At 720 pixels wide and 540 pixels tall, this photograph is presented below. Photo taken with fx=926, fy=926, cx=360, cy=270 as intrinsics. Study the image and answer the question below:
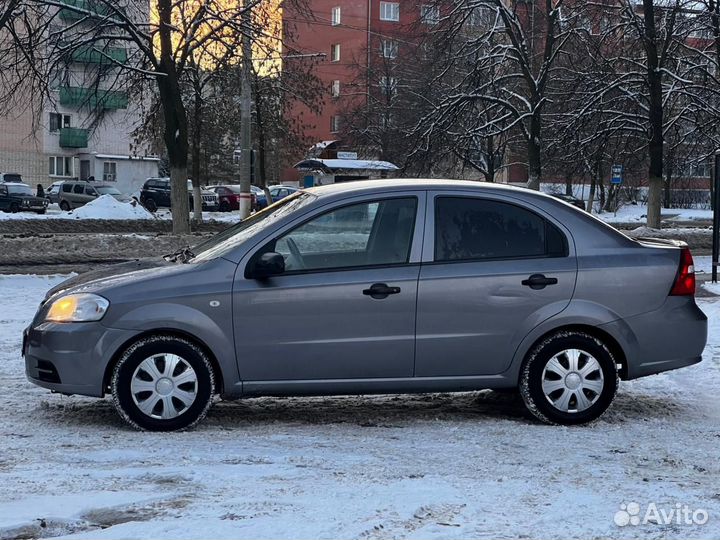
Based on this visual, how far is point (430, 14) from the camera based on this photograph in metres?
29.5

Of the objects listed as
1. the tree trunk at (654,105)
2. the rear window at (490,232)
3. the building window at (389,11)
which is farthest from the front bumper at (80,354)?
the building window at (389,11)

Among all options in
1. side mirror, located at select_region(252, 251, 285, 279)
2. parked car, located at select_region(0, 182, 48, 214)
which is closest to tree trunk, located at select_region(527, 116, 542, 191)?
parked car, located at select_region(0, 182, 48, 214)

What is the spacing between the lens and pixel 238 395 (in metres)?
6.22

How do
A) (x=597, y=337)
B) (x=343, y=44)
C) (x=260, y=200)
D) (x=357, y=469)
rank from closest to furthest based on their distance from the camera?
(x=357, y=469) → (x=597, y=337) → (x=260, y=200) → (x=343, y=44)

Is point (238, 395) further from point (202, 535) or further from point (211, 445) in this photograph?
point (202, 535)

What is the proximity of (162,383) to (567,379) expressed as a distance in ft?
9.10

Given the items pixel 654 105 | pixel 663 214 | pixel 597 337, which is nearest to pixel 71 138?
Result: pixel 663 214

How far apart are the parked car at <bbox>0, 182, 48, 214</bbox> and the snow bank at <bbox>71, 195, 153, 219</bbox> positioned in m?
6.80

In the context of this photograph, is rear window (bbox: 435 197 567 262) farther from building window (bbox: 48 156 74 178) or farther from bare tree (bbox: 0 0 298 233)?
building window (bbox: 48 156 74 178)

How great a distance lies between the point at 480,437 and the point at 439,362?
0.58 m

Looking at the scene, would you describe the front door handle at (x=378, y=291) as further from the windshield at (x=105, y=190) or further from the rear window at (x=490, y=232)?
the windshield at (x=105, y=190)

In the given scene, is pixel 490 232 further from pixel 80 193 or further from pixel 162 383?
pixel 80 193

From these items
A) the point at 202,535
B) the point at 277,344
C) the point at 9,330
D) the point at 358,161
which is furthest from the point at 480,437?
the point at 358,161

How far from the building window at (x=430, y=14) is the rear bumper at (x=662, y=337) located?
2347 centimetres
